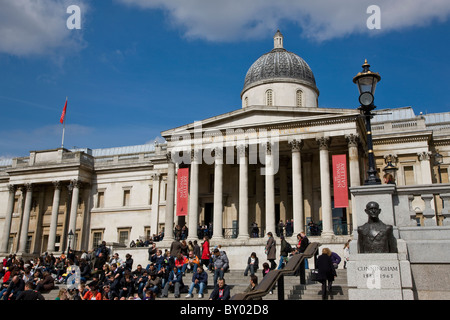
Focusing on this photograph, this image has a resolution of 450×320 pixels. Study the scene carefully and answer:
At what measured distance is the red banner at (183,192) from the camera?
3084 cm

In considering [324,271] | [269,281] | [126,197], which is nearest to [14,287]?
→ [269,281]

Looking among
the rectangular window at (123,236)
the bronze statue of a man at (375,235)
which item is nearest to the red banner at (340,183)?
the bronze statue of a man at (375,235)

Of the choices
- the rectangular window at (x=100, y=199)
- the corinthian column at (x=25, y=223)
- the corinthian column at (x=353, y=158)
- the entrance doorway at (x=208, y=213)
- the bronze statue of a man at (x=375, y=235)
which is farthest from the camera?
the rectangular window at (x=100, y=199)

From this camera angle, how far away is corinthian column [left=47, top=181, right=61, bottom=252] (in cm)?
3956

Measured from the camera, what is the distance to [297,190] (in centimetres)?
2844

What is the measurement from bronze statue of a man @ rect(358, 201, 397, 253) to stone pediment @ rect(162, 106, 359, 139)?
19920 mm

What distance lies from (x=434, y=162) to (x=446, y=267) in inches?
1076

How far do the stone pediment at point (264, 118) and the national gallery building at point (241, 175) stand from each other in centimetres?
7

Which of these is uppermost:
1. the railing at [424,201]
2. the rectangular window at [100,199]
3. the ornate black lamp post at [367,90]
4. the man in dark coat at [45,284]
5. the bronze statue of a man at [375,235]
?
the rectangular window at [100,199]

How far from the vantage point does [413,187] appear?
9.84 metres

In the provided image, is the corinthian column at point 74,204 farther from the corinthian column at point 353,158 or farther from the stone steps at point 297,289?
the corinthian column at point 353,158

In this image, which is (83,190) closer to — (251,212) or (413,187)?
(251,212)

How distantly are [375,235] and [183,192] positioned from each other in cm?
2276

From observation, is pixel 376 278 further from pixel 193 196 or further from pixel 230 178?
pixel 230 178
